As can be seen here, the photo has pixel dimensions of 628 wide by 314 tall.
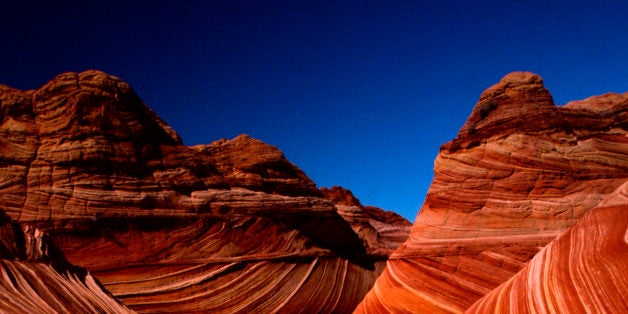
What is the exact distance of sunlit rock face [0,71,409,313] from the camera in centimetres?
1092

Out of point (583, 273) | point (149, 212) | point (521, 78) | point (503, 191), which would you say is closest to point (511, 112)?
point (521, 78)

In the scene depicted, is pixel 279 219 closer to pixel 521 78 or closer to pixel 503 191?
pixel 503 191

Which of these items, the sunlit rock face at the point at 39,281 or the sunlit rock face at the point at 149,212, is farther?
the sunlit rock face at the point at 149,212

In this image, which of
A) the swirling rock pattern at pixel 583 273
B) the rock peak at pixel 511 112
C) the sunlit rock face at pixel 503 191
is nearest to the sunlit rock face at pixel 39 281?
the swirling rock pattern at pixel 583 273

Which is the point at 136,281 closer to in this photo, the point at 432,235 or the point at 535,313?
the point at 432,235

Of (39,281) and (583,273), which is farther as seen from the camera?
(39,281)

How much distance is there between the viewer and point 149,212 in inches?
459

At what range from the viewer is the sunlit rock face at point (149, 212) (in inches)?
430

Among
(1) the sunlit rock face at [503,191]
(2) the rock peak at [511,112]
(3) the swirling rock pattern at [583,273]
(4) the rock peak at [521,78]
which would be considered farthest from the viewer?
(4) the rock peak at [521,78]

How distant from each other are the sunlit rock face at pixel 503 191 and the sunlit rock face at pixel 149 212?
427 cm

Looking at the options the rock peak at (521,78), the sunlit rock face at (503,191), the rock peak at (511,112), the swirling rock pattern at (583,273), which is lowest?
the swirling rock pattern at (583,273)

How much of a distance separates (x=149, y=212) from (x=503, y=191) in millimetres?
7892

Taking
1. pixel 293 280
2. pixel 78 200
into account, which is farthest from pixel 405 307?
pixel 78 200

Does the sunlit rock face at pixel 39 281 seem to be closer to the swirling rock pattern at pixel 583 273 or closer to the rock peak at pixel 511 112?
the swirling rock pattern at pixel 583 273
